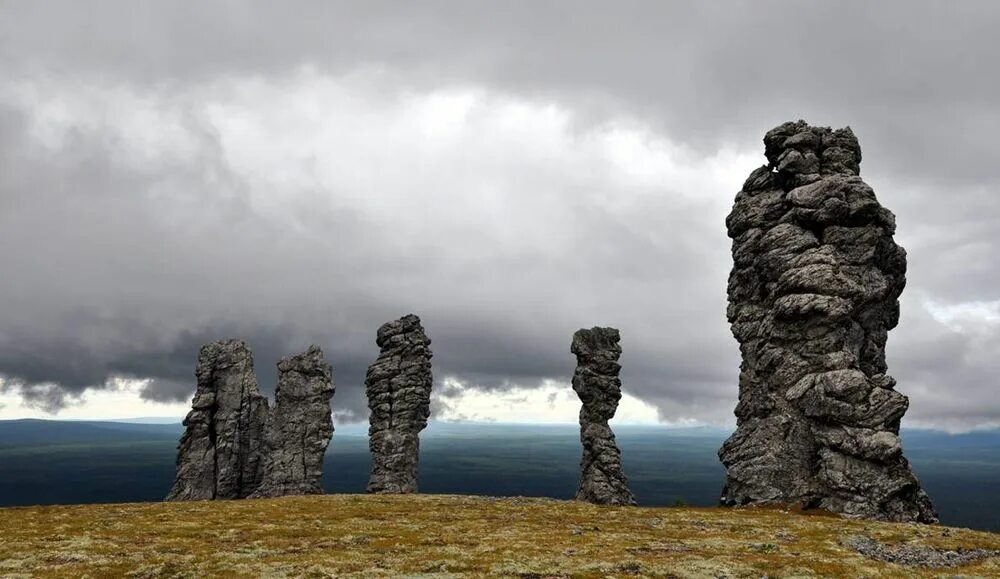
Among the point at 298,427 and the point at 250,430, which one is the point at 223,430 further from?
the point at 298,427

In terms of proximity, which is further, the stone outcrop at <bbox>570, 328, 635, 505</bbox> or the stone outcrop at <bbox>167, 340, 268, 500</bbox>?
the stone outcrop at <bbox>167, 340, 268, 500</bbox>

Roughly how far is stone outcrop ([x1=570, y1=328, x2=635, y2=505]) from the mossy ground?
20677 mm

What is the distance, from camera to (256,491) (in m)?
108

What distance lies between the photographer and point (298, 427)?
359 feet

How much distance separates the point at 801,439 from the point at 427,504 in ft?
158

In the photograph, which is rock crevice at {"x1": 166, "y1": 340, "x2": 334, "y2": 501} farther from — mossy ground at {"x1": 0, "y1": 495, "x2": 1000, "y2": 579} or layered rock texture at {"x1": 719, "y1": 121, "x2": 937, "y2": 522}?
layered rock texture at {"x1": 719, "y1": 121, "x2": 937, "y2": 522}

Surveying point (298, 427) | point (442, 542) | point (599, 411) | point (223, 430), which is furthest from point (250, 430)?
point (442, 542)

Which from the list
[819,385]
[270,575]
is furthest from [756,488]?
[270,575]

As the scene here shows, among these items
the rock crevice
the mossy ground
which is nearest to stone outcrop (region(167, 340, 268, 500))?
the rock crevice

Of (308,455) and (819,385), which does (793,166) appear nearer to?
(819,385)

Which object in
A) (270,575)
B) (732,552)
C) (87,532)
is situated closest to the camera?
(270,575)

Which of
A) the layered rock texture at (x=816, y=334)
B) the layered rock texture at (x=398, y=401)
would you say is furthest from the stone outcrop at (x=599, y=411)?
the layered rock texture at (x=398, y=401)

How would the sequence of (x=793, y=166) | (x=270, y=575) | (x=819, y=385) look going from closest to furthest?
1. (x=270, y=575)
2. (x=819, y=385)
3. (x=793, y=166)

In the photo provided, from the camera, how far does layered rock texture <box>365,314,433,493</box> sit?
11062cm
